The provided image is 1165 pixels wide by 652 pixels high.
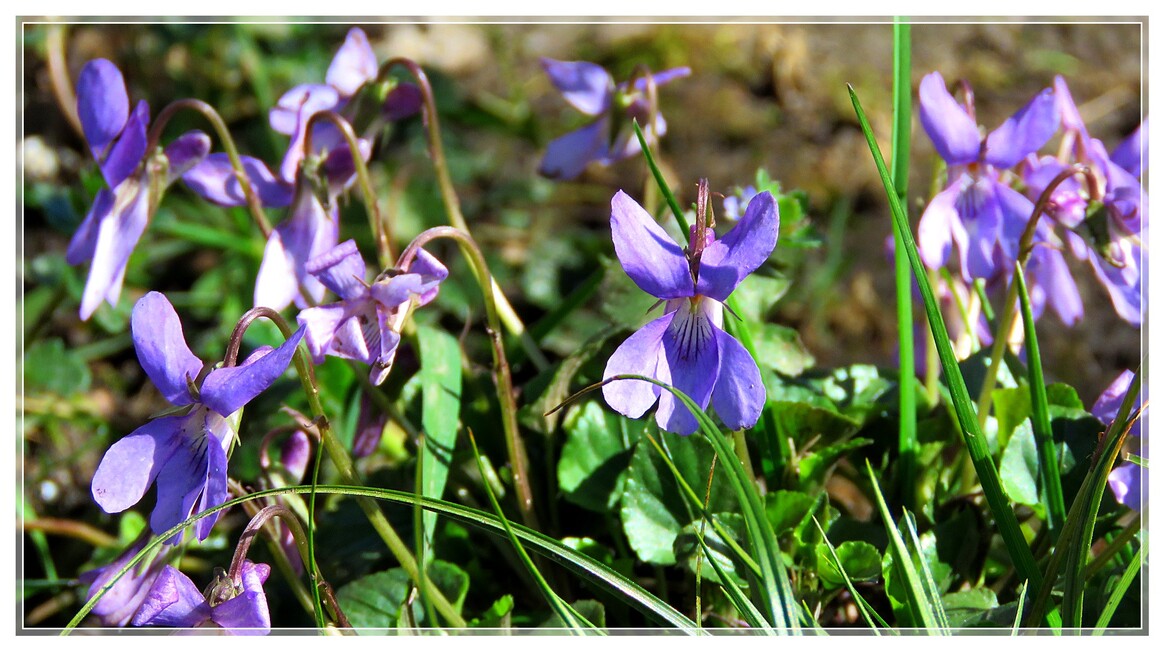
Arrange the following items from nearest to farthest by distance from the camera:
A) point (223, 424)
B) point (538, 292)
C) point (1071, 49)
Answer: point (223, 424) → point (538, 292) → point (1071, 49)

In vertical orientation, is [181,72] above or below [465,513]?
above

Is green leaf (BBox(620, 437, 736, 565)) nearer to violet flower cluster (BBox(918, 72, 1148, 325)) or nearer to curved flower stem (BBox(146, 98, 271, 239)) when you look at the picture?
violet flower cluster (BBox(918, 72, 1148, 325))

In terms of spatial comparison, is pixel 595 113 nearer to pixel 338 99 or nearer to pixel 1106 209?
pixel 338 99

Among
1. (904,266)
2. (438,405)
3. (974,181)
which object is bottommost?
(438,405)

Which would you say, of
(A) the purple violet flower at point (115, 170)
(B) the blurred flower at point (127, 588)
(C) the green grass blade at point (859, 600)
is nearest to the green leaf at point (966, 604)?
(C) the green grass blade at point (859, 600)

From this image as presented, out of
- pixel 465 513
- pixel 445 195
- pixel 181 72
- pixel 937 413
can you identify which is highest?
pixel 181 72

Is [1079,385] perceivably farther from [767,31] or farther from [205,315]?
[205,315]

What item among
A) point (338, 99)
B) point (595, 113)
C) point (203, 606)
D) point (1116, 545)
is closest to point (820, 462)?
point (1116, 545)

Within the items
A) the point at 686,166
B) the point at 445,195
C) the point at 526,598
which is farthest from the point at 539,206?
the point at 526,598
